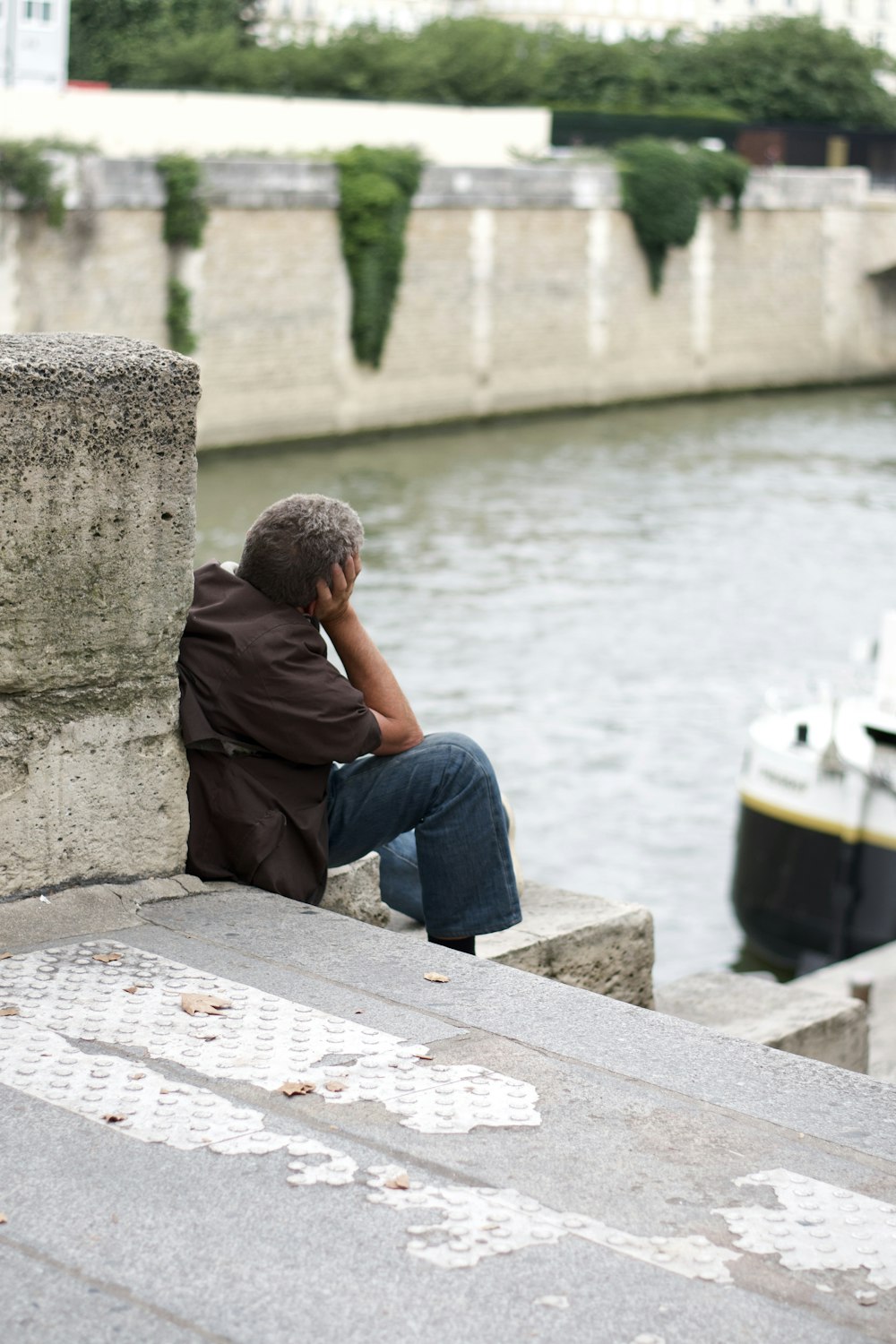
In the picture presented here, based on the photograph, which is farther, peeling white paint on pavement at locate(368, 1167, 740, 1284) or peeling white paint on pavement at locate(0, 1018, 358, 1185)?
peeling white paint on pavement at locate(0, 1018, 358, 1185)

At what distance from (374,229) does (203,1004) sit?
21.7 meters

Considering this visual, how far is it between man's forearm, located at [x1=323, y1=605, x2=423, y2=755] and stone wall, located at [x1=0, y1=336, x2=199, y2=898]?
0.34 metres

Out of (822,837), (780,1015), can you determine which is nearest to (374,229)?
(822,837)

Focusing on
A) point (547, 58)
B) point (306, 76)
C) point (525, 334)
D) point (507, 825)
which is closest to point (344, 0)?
point (547, 58)

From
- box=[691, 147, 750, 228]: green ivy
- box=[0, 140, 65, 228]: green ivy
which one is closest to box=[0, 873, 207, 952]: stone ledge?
box=[0, 140, 65, 228]: green ivy

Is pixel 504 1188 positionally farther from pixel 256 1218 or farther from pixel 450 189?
pixel 450 189

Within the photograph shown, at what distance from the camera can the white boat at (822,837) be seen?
10.1 meters

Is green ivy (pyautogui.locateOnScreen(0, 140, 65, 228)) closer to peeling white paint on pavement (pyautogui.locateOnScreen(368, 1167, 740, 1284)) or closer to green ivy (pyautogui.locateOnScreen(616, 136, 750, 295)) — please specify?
green ivy (pyautogui.locateOnScreen(616, 136, 750, 295))

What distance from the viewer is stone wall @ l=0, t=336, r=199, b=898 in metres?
2.93

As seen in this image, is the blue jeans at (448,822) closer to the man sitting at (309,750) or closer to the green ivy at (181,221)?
the man sitting at (309,750)

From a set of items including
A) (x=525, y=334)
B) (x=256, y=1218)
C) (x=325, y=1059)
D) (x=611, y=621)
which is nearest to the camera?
(x=256, y=1218)

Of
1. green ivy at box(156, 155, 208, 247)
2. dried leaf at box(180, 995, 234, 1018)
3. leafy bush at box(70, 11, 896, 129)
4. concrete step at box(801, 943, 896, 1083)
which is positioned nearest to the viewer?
dried leaf at box(180, 995, 234, 1018)

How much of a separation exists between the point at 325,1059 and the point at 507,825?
1022 millimetres

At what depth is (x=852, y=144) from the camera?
141ft
